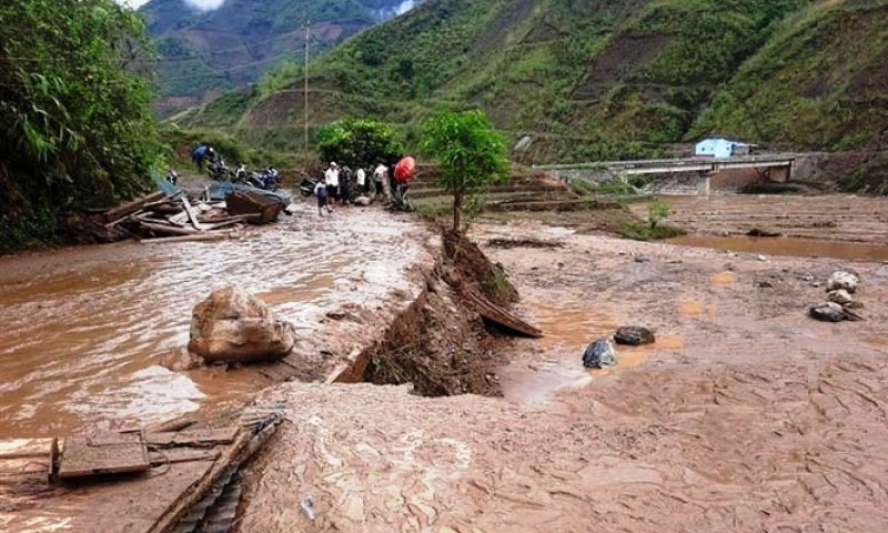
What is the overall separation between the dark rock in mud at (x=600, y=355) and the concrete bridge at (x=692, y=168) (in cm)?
3672

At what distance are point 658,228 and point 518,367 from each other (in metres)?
20.4

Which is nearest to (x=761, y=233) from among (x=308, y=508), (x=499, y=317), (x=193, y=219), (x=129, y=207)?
(x=499, y=317)

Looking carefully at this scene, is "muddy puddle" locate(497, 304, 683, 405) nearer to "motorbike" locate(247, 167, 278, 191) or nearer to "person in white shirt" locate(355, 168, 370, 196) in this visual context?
"person in white shirt" locate(355, 168, 370, 196)

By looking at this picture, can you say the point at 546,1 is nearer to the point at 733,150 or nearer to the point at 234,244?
the point at 733,150

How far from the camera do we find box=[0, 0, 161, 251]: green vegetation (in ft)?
34.2

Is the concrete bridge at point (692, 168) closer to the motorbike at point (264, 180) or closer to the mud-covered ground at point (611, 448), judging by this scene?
the motorbike at point (264, 180)

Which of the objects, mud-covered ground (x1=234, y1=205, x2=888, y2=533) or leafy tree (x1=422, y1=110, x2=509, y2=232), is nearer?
mud-covered ground (x1=234, y1=205, x2=888, y2=533)

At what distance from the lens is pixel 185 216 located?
15227mm

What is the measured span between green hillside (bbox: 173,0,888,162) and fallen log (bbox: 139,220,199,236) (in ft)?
164

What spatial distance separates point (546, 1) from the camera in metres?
100

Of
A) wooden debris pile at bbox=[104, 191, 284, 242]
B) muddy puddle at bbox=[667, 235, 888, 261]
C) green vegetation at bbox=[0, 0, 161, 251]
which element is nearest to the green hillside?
muddy puddle at bbox=[667, 235, 888, 261]

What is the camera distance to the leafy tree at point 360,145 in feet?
95.0

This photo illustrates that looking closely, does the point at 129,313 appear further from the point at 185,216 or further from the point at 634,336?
the point at 185,216

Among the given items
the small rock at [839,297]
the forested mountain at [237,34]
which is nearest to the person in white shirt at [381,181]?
the small rock at [839,297]
